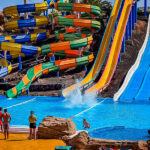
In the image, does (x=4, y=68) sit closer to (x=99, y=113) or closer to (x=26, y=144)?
(x=99, y=113)

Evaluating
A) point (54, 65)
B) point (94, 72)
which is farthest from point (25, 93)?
point (94, 72)

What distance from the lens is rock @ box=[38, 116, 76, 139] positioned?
7.66 m

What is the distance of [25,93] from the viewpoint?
1673 cm

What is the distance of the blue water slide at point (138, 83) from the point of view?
1479 cm

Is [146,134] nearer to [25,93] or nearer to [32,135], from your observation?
[32,135]

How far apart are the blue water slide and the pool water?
2.74 feet

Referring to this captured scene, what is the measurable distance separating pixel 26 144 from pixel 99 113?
4985mm

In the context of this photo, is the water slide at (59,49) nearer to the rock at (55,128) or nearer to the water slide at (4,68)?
the water slide at (4,68)

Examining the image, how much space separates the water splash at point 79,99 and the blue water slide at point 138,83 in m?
1.36

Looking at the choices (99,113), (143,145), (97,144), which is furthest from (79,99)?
(143,145)

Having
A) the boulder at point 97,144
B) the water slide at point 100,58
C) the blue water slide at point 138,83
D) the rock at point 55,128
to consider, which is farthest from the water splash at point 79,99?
the boulder at point 97,144

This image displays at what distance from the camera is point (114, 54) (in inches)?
763

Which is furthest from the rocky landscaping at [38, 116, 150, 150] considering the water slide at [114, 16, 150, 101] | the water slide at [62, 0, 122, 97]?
the water slide at [62, 0, 122, 97]

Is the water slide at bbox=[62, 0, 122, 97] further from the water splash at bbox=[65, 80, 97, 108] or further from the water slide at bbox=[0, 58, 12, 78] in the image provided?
the water slide at bbox=[0, 58, 12, 78]
